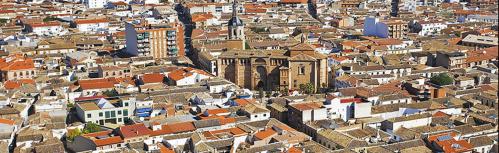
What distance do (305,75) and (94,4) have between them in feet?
109

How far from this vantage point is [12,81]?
27969 millimetres

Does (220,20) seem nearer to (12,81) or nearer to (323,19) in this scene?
(323,19)

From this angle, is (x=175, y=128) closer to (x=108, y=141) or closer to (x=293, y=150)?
(x=108, y=141)

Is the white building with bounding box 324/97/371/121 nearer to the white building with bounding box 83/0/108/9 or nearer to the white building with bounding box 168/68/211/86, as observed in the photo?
the white building with bounding box 168/68/211/86

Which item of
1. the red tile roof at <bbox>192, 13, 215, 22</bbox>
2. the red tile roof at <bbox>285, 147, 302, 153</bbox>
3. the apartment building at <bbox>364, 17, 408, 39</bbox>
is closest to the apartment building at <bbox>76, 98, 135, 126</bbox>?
the red tile roof at <bbox>285, 147, 302, 153</bbox>

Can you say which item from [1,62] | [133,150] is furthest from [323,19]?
[133,150]

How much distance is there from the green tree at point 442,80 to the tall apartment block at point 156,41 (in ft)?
44.7

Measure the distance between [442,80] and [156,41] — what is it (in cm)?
1464

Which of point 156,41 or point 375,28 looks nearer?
point 156,41

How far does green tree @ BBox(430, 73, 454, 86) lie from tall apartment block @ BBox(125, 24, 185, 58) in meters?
A: 13.6

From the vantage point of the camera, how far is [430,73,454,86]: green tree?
27.1 m

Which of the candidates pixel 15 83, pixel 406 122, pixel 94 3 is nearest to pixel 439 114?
pixel 406 122

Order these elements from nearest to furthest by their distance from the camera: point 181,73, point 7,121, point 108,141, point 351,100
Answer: point 108,141 < point 7,121 < point 351,100 < point 181,73

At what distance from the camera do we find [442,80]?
27.1 m
